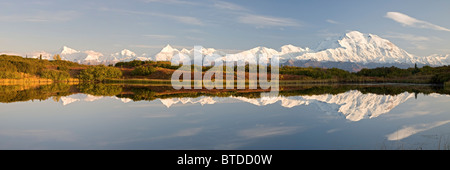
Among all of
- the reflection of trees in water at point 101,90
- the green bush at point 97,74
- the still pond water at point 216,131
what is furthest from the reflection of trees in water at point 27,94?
the green bush at point 97,74

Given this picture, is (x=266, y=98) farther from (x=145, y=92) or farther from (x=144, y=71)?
(x=144, y=71)

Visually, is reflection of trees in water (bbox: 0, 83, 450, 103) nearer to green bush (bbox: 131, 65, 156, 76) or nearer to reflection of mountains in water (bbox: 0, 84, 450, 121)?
reflection of mountains in water (bbox: 0, 84, 450, 121)

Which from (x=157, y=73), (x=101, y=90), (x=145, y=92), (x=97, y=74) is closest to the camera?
(x=145, y=92)

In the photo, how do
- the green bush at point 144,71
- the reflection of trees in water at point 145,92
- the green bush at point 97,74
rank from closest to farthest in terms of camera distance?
the reflection of trees in water at point 145,92, the green bush at point 97,74, the green bush at point 144,71

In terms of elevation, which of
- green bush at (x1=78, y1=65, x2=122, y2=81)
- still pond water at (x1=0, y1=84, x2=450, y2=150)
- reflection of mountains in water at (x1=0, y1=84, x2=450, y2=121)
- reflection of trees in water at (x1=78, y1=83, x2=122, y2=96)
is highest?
green bush at (x1=78, y1=65, x2=122, y2=81)

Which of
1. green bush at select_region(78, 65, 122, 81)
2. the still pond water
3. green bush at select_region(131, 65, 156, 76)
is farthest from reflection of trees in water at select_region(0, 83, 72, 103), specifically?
green bush at select_region(131, 65, 156, 76)

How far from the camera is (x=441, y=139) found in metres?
13.1

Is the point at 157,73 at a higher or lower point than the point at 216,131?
higher

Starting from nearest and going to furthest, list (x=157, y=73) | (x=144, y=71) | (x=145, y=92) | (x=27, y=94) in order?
(x=27, y=94)
(x=145, y=92)
(x=157, y=73)
(x=144, y=71)

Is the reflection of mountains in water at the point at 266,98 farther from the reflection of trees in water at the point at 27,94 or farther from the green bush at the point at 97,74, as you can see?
the green bush at the point at 97,74

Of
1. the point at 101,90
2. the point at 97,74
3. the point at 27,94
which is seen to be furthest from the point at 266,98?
the point at 97,74

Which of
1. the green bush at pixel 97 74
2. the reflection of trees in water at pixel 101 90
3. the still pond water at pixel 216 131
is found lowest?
the still pond water at pixel 216 131

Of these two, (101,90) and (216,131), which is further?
(101,90)
